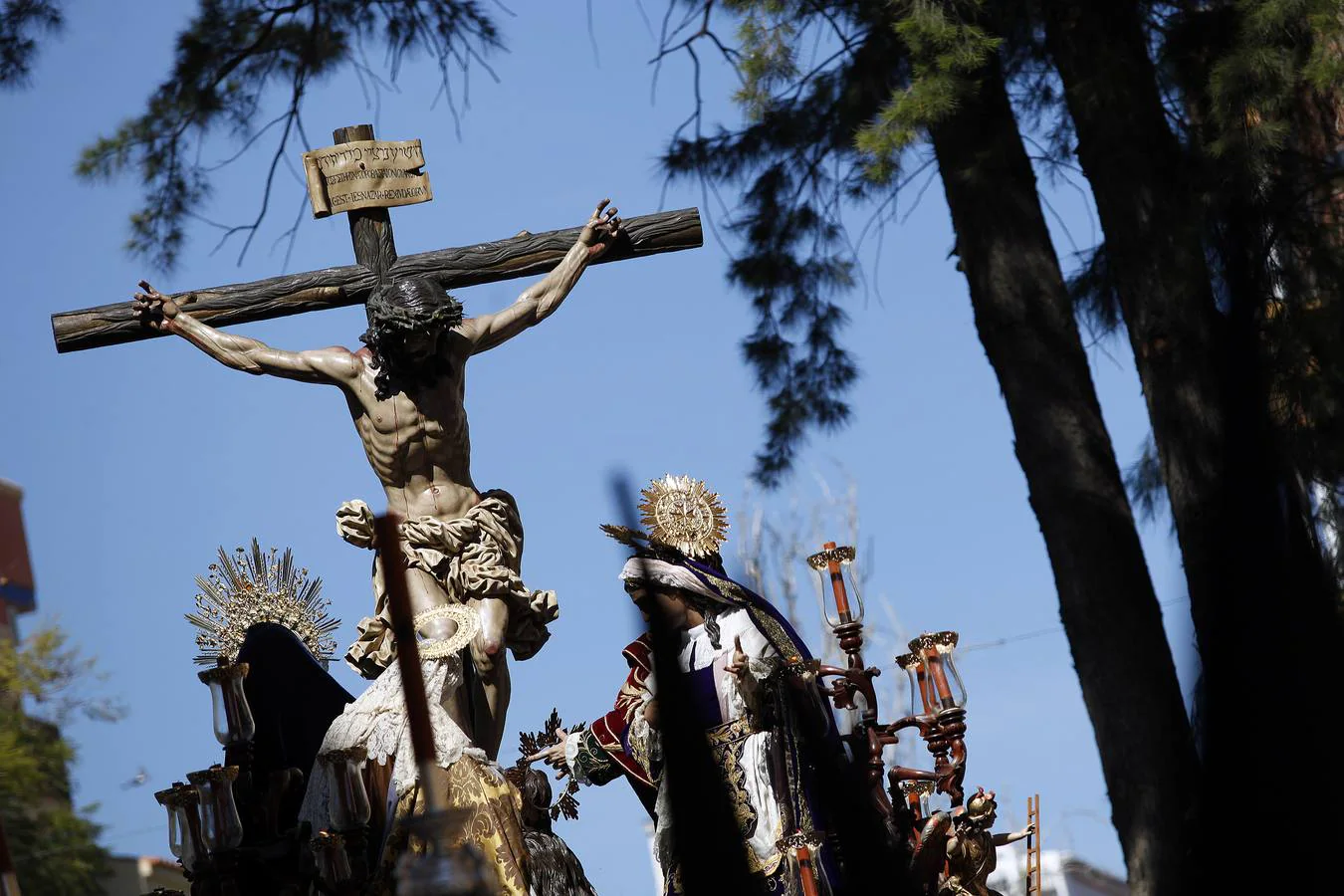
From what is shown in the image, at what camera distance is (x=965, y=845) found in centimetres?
652

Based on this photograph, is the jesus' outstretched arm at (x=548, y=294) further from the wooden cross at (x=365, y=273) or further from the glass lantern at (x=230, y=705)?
the glass lantern at (x=230, y=705)

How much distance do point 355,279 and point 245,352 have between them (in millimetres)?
476

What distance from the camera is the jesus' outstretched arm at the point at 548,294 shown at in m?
6.55

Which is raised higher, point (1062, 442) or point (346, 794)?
point (1062, 442)

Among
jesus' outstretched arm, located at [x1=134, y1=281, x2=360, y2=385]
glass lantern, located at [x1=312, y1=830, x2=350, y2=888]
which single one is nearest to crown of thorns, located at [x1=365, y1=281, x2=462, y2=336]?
jesus' outstretched arm, located at [x1=134, y1=281, x2=360, y2=385]

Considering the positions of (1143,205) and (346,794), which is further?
(1143,205)

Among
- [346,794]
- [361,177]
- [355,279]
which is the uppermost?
[361,177]

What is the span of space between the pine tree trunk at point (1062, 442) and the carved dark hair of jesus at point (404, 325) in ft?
10.8

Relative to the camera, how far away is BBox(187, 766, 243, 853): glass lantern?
215 inches

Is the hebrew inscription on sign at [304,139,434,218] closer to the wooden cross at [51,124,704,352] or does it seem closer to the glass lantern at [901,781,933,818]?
the wooden cross at [51,124,704,352]

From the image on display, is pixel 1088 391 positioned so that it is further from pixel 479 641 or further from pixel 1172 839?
pixel 1172 839

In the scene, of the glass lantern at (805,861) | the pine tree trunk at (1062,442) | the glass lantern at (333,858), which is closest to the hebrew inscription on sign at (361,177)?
the glass lantern at (333,858)

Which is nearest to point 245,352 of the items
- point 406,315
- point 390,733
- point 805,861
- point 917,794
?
point 406,315

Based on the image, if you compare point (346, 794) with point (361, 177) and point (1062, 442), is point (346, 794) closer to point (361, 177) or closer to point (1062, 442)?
point (361, 177)
